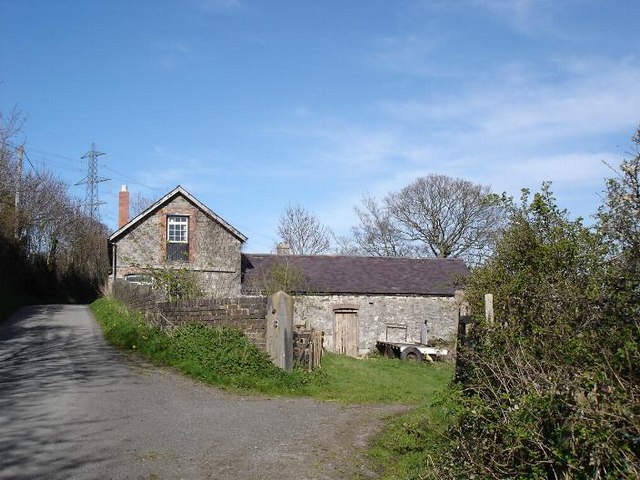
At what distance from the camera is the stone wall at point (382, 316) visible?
30531mm

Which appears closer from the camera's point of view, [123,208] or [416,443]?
[416,443]

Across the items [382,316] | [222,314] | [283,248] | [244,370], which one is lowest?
[244,370]

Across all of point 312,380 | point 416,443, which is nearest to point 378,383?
point 312,380

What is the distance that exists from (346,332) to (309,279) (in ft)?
10.5

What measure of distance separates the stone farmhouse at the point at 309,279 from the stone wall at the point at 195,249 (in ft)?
0.16

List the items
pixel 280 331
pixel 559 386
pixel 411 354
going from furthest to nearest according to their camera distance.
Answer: pixel 411 354 < pixel 280 331 < pixel 559 386

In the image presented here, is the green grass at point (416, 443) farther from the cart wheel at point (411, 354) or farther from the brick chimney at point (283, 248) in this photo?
the brick chimney at point (283, 248)

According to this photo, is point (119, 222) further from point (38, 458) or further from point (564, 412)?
point (564, 412)

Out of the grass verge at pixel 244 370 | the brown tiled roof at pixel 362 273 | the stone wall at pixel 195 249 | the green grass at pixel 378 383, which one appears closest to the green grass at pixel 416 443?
the green grass at pixel 378 383

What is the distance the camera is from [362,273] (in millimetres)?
33094

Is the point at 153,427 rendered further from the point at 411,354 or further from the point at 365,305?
the point at 365,305

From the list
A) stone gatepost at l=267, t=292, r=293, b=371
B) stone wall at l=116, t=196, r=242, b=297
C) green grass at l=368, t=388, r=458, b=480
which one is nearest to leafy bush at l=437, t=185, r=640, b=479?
green grass at l=368, t=388, r=458, b=480

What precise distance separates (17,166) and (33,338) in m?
23.3

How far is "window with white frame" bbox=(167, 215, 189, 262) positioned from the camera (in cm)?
3219
